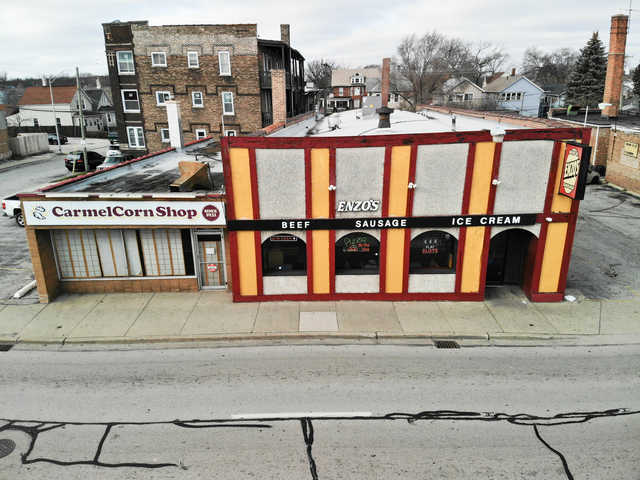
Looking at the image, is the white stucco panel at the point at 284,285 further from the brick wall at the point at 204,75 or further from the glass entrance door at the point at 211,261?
the brick wall at the point at 204,75

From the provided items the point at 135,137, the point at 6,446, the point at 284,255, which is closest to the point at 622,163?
the point at 284,255

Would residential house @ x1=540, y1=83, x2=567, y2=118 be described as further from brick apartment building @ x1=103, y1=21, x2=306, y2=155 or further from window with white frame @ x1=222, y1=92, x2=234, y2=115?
window with white frame @ x1=222, y1=92, x2=234, y2=115

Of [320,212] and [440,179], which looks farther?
[320,212]

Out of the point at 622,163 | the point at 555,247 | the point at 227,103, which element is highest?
the point at 227,103

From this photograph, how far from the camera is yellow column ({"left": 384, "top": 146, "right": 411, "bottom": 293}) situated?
12156 millimetres

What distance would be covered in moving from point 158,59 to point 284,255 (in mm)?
29882

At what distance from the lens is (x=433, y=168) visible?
482 inches

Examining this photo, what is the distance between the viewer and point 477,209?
496 inches

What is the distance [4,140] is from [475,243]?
45887 mm

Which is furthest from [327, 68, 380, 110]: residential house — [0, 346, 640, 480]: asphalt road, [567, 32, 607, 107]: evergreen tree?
[0, 346, 640, 480]: asphalt road

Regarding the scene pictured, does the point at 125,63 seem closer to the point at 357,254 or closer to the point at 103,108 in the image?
the point at 357,254

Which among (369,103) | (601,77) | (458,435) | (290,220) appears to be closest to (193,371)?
(290,220)

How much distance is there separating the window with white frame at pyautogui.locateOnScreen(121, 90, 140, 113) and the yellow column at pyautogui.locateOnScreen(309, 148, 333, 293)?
31.4 m

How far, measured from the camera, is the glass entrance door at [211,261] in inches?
541
